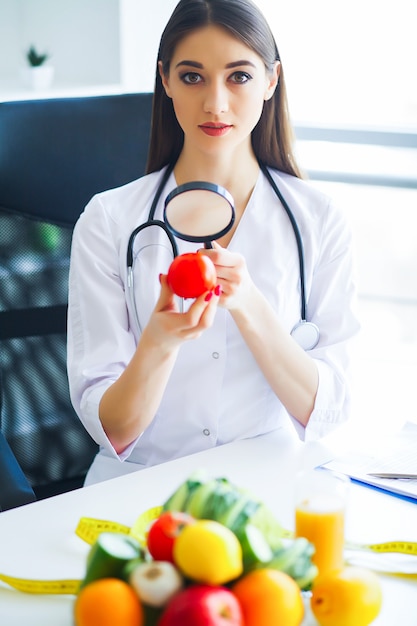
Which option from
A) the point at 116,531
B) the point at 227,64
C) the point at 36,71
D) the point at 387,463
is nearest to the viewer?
the point at 116,531

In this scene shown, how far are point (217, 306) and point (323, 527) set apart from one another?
19.9 inches

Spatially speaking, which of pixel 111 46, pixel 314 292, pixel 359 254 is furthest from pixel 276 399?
pixel 359 254

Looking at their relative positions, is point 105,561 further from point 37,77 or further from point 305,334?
point 37,77

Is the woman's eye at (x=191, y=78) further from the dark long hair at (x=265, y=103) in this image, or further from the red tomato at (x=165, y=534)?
the red tomato at (x=165, y=534)

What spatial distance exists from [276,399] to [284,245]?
0.28 meters

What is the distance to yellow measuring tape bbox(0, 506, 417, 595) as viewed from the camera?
Answer: 0.99m

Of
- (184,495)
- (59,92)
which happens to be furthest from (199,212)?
(59,92)

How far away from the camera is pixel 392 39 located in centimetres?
309

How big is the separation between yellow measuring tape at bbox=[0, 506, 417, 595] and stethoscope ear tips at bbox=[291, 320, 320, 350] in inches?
19.7

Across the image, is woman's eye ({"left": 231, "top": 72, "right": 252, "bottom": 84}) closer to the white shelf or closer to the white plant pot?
the white shelf

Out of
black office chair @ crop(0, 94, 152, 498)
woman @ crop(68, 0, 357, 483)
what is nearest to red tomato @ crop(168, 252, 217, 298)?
woman @ crop(68, 0, 357, 483)

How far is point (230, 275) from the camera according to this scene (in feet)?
4.17

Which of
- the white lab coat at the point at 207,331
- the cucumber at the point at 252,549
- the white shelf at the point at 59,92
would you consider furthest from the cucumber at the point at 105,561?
the white shelf at the point at 59,92

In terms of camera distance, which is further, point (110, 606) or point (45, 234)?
point (45, 234)
